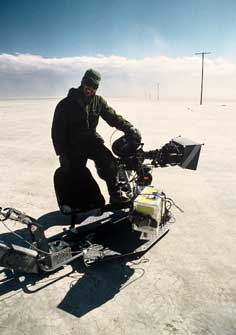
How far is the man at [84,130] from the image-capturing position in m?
4.94

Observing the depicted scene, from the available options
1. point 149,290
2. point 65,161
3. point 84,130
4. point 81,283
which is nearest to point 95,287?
point 81,283

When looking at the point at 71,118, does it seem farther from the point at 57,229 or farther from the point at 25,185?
the point at 25,185

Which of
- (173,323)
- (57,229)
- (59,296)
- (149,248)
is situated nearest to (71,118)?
(57,229)

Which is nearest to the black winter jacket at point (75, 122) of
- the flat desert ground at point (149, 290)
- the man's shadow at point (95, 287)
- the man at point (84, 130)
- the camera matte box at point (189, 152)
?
the man at point (84, 130)

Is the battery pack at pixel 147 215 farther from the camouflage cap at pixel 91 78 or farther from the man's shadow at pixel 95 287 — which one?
the camouflage cap at pixel 91 78

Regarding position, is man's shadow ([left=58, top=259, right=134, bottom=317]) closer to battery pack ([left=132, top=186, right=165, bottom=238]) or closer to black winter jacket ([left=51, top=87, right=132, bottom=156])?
battery pack ([left=132, top=186, right=165, bottom=238])

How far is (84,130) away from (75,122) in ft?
0.70

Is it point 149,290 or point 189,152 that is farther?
point 189,152

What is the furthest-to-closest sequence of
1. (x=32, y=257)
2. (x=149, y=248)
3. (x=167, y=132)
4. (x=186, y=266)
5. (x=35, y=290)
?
(x=167, y=132) < (x=149, y=248) < (x=186, y=266) < (x=35, y=290) < (x=32, y=257)

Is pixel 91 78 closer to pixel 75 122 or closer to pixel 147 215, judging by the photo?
pixel 75 122

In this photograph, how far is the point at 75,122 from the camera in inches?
198

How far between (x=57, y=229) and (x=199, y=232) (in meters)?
2.38

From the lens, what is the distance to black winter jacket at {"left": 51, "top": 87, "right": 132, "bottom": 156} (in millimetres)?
4961

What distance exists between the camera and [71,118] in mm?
4996
